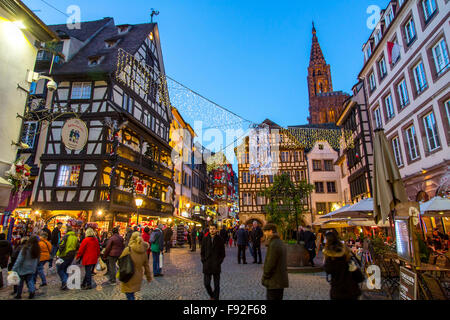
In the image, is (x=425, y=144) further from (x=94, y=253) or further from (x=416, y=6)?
(x=94, y=253)

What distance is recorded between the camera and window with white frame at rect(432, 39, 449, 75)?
12922mm

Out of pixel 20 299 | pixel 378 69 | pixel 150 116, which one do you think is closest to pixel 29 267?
pixel 20 299

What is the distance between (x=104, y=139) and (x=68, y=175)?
11.5 feet

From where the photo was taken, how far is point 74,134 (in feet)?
39.3

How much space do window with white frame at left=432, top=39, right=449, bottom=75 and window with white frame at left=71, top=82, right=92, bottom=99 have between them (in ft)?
72.5

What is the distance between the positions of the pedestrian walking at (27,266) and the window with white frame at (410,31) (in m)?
19.9

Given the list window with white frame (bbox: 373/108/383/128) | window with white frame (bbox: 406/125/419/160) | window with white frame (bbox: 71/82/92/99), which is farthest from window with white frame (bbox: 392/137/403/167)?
window with white frame (bbox: 71/82/92/99)

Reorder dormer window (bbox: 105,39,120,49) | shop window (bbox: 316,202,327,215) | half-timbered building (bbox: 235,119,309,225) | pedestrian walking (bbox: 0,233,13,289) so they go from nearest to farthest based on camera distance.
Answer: pedestrian walking (bbox: 0,233,13,289), dormer window (bbox: 105,39,120,49), shop window (bbox: 316,202,327,215), half-timbered building (bbox: 235,119,309,225)

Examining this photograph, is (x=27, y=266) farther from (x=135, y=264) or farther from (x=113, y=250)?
(x=135, y=264)

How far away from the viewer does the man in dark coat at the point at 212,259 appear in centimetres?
589

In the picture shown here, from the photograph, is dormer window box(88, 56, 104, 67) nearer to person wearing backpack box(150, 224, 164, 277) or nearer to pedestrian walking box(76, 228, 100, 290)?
person wearing backpack box(150, 224, 164, 277)

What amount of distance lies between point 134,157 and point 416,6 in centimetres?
2110

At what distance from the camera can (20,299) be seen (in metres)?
6.29
